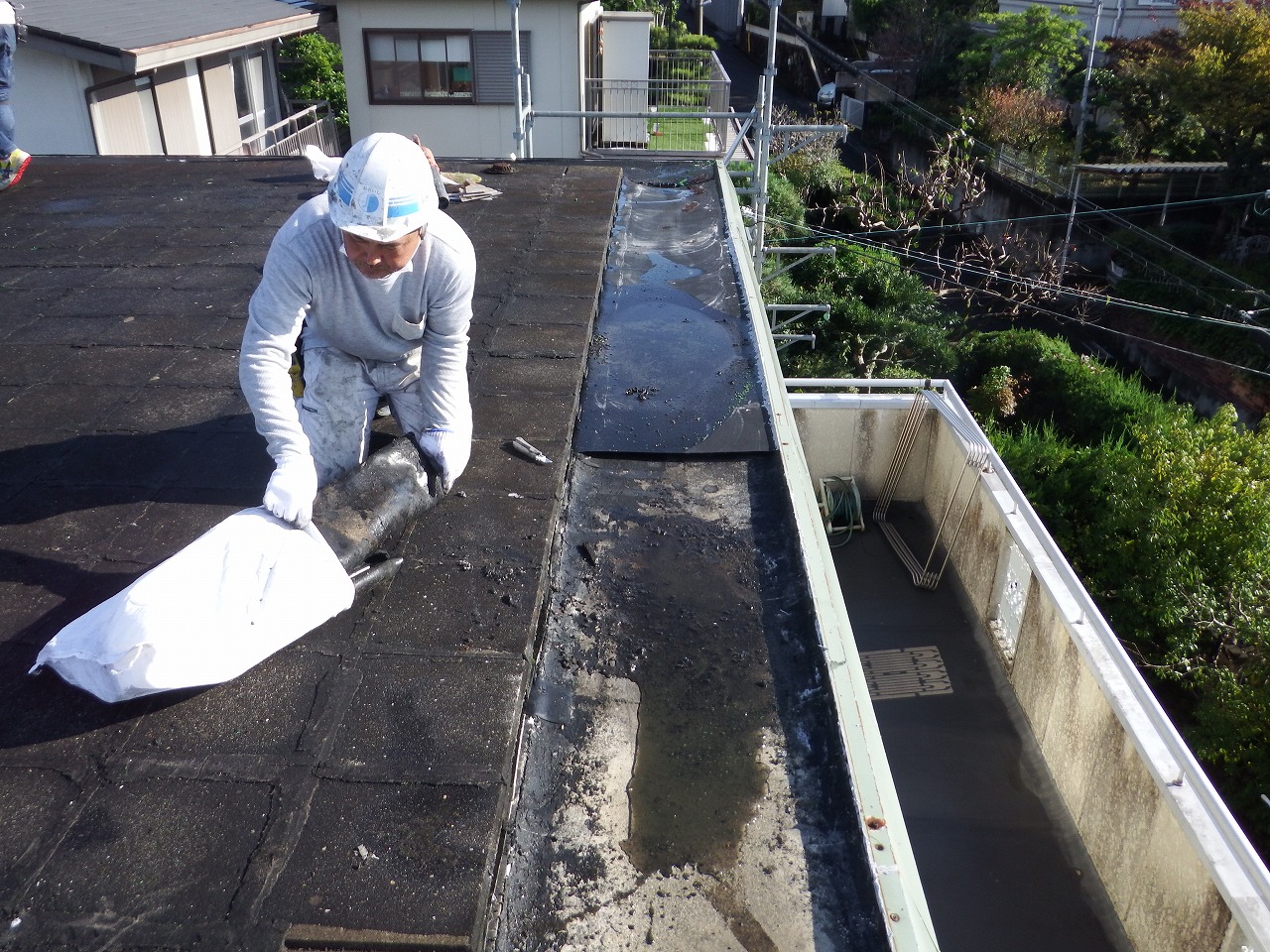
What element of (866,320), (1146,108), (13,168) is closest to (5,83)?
(13,168)

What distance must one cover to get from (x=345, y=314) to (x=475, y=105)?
15711mm

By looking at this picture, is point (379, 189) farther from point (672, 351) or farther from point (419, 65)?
point (419, 65)

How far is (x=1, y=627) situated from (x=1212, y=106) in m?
23.9

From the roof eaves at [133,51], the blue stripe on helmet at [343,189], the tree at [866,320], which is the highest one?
the roof eaves at [133,51]

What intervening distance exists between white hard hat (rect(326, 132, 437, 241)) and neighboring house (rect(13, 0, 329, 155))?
10.1 m

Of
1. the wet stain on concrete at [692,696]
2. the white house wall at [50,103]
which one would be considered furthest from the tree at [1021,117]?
the wet stain on concrete at [692,696]

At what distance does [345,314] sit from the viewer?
9.48ft

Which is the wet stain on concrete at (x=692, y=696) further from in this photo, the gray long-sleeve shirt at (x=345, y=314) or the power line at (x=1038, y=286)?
the power line at (x=1038, y=286)

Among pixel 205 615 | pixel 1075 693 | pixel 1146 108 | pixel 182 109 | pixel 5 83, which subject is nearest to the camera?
pixel 205 615

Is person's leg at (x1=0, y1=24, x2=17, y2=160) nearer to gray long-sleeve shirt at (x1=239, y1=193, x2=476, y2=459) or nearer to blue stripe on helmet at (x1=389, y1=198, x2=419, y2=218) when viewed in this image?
gray long-sleeve shirt at (x1=239, y1=193, x2=476, y2=459)

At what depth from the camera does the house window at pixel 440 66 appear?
1675cm

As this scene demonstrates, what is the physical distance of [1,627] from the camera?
2.55m

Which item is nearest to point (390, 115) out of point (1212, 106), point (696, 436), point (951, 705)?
point (951, 705)

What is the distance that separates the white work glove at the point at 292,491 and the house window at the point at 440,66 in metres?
15.7
